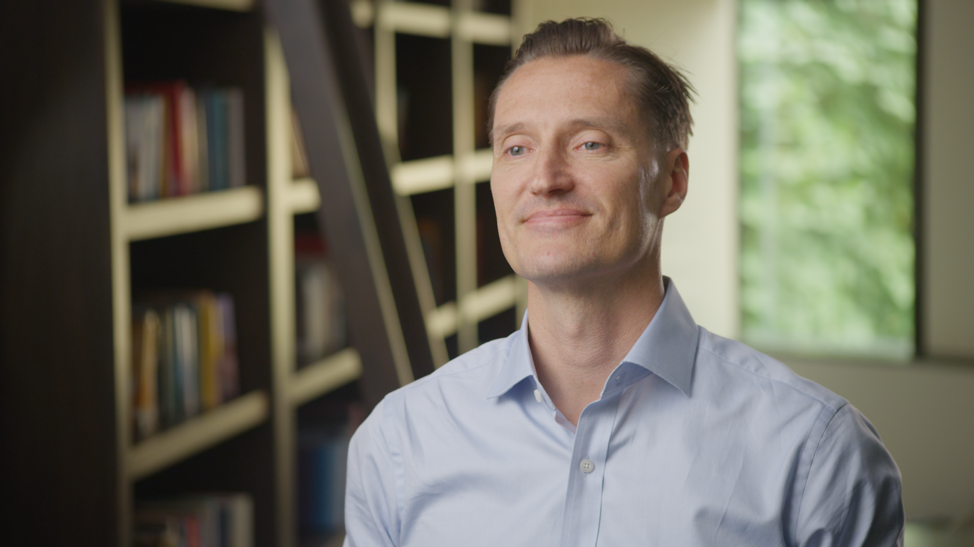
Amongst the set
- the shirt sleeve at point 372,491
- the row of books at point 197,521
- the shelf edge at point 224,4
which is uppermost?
the shelf edge at point 224,4

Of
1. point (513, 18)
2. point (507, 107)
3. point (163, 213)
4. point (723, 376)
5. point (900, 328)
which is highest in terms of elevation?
point (513, 18)

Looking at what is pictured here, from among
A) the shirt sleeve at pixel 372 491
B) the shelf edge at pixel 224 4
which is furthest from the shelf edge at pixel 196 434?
the shelf edge at pixel 224 4

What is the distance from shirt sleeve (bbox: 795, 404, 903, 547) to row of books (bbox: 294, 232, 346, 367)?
1.68 m

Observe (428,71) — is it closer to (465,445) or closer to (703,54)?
(703,54)

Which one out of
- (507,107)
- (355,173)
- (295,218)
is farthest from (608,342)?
(295,218)

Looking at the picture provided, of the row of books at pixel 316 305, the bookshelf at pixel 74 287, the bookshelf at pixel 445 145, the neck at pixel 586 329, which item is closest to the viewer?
the neck at pixel 586 329

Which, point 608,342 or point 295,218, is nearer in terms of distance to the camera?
point 608,342

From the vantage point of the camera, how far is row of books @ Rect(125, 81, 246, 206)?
173 cm

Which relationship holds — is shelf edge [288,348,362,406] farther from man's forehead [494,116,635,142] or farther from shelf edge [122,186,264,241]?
man's forehead [494,116,635,142]

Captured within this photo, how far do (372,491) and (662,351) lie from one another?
378 millimetres

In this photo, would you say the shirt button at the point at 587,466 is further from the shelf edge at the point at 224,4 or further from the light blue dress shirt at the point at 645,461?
the shelf edge at the point at 224,4

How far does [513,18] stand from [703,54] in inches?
36.4

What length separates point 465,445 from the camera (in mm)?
1001

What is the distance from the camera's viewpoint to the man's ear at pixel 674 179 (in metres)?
0.99
